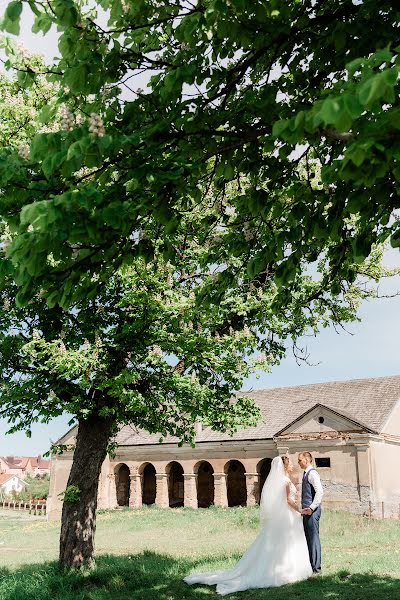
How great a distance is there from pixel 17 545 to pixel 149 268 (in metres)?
16.7

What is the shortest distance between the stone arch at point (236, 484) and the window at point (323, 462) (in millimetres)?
9802

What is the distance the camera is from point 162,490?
40.1 metres

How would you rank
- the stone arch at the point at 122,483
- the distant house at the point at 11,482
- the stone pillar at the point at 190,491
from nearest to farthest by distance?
the stone pillar at the point at 190,491 < the stone arch at the point at 122,483 < the distant house at the point at 11,482

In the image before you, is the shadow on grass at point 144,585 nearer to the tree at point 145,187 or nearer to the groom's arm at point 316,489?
the groom's arm at point 316,489

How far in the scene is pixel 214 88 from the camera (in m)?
5.47

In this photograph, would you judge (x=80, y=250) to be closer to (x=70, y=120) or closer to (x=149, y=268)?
(x=70, y=120)

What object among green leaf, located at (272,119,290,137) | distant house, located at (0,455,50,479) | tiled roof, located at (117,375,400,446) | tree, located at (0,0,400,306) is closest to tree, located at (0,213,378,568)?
tree, located at (0,0,400,306)

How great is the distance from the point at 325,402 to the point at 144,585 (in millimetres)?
26261

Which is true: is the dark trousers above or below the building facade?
above

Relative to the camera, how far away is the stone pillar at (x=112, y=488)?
4400cm

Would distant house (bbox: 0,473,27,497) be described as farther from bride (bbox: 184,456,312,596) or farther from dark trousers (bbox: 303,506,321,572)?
dark trousers (bbox: 303,506,321,572)

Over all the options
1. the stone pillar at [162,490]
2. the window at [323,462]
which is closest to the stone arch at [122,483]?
the stone pillar at [162,490]

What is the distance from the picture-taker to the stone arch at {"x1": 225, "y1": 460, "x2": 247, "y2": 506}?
40.5 metres

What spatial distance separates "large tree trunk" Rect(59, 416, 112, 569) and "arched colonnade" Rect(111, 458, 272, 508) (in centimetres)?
2418
